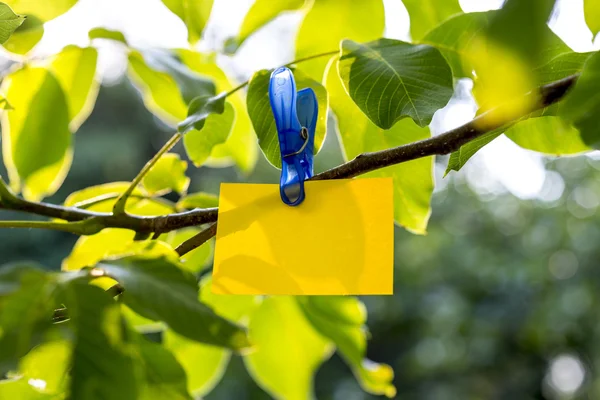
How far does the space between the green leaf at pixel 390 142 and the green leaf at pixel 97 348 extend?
0.21m

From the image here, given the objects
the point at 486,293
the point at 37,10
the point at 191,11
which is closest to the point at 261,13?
the point at 191,11

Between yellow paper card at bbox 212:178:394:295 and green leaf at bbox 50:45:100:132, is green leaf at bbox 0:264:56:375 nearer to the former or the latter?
yellow paper card at bbox 212:178:394:295

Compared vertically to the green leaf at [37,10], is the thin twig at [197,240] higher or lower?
lower

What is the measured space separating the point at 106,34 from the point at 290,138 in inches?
9.5

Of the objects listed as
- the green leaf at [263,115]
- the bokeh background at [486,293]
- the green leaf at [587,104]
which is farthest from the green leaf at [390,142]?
the bokeh background at [486,293]

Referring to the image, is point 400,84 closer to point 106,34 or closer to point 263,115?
point 263,115

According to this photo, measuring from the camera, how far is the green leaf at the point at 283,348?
532 mm

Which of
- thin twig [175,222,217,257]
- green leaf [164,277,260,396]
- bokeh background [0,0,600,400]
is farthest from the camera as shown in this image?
bokeh background [0,0,600,400]

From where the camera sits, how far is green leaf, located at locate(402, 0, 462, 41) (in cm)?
43

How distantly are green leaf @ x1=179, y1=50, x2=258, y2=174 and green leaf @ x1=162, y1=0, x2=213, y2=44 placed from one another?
90 millimetres

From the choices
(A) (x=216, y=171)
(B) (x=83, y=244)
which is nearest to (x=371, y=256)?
(B) (x=83, y=244)

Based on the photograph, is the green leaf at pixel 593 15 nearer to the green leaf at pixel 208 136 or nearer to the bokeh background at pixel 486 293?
the green leaf at pixel 208 136

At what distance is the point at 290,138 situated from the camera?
288 millimetres

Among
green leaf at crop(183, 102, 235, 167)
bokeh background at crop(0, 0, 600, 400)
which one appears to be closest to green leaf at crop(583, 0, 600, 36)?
green leaf at crop(183, 102, 235, 167)
